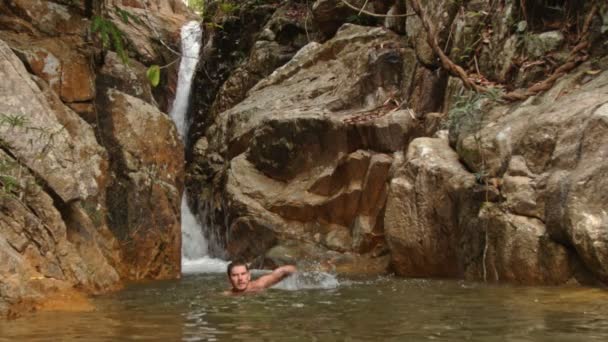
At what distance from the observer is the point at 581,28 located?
33.7ft

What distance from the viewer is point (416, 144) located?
10461 mm

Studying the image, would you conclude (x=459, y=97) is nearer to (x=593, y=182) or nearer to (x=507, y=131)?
(x=507, y=131)

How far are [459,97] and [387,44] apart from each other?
330cm

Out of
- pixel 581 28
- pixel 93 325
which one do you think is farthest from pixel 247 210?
pixel 93 325

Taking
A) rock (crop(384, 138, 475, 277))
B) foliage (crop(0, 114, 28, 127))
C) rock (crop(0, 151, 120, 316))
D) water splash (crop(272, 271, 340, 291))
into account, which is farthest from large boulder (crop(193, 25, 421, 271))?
foliage (crop(0, 114, 28, 127))

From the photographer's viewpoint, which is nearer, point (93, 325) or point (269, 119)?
point (93, 325)

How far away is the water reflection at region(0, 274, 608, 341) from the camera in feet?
16.0

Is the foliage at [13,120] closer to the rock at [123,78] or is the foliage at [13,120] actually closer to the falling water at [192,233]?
the falling water at [192,233]

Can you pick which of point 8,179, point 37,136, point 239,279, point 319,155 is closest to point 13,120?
point 37,136

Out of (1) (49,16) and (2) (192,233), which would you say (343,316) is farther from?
(2) (192,233)

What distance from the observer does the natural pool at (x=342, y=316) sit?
4867 mm

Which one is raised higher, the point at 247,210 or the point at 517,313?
the point at 247,210

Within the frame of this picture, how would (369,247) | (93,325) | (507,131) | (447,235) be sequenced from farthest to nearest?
1. (369,247)
2. (447,235)
3. (507,131)
4. (93,325)

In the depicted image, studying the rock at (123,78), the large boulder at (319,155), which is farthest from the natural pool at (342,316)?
the large boulder at (319,155)
